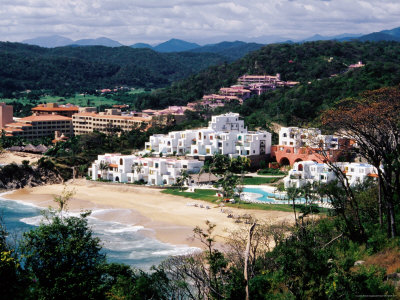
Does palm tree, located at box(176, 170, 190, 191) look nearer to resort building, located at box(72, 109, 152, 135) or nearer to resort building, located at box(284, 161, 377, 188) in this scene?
resort building, located at box(284, 161, 377, 188)

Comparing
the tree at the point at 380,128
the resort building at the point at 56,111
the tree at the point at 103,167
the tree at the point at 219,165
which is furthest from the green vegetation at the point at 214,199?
the resort building at the point at 56,111

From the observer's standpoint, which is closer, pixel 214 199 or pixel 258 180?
pixel 214 199

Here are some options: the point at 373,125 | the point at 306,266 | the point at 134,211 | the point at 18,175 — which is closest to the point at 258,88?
the point at 18,175

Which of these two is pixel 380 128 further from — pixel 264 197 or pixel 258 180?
pixel 258 180

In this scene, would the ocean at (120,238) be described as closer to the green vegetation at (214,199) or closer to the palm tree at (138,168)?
the green vegetation at (214,199)

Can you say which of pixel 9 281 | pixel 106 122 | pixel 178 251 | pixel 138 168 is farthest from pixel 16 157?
pixel 9 281
